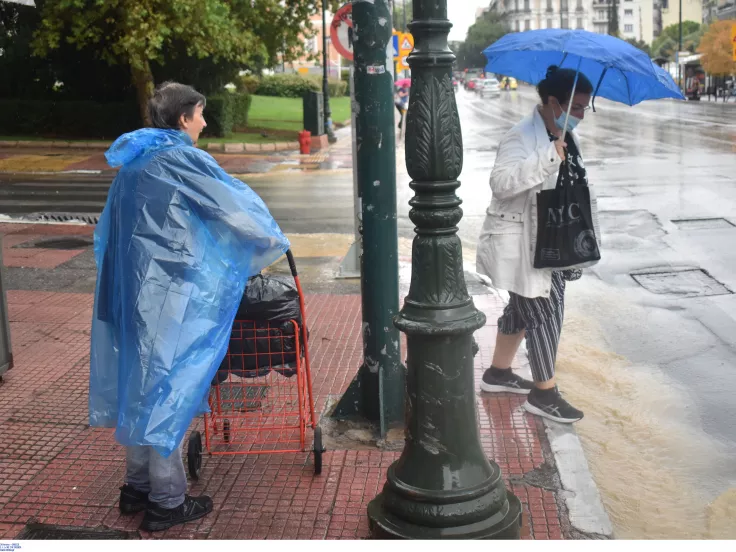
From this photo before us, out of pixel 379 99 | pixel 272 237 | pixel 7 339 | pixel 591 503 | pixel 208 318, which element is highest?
pixel 379 99

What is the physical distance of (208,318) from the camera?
12.3 ft

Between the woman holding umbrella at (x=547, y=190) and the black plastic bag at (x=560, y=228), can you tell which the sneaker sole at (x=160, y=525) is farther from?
the black plastic bag at (x=560, y=228)

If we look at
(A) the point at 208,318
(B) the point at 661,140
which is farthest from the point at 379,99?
(B) the point at 661,140

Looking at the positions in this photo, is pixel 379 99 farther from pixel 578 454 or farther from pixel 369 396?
pixel 578 454

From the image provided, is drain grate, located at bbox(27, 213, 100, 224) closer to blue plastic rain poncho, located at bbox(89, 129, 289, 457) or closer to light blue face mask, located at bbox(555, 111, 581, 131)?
light blue face mask, located at bbox(555, 111, 581, 131)

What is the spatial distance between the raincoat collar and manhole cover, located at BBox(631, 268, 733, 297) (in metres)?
5.64

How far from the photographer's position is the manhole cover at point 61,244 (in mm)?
10781

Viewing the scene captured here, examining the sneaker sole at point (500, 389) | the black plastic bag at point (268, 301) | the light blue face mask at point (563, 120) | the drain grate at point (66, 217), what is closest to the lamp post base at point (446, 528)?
the black plastic bag at point (268, 301)

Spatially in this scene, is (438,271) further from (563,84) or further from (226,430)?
(563,84)

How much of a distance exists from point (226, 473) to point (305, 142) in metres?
21.1

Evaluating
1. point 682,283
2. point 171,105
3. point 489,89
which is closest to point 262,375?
point 171,105

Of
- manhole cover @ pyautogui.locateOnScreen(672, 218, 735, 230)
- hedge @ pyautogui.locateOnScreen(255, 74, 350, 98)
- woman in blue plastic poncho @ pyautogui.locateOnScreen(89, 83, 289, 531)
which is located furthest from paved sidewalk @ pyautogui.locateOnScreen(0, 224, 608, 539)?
hedge @ pyautogui.locateOnScreen(255, 74, 350, 98)

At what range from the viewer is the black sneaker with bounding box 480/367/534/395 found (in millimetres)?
5586

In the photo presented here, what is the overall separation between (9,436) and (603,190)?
11562 mm
